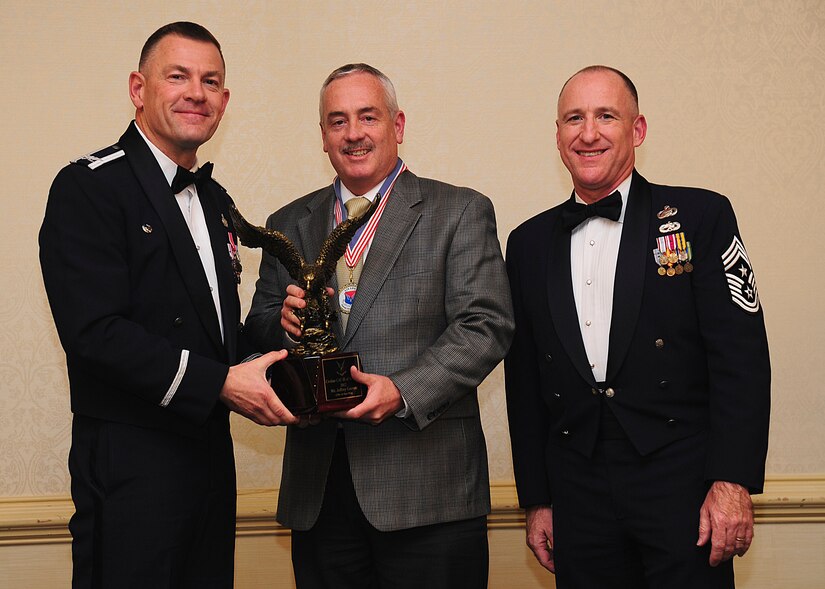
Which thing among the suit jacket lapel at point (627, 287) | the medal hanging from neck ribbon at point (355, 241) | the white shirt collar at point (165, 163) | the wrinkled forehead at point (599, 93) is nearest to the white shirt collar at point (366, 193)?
the medal hanging from neck ribbon at point (355, 241)

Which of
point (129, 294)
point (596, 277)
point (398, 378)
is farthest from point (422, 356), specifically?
point (129, 294)

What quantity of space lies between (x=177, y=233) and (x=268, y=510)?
5.19 ft

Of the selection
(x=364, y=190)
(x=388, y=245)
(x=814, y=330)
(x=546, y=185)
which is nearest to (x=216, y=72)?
(x=364, y=190)

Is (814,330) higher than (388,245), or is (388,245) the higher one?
(388,245)

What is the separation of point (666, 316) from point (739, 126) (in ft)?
5.29

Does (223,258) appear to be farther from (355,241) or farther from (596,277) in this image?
(596,277)

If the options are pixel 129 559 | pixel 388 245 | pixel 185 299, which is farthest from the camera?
pixel 388 245

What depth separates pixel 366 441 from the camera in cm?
237

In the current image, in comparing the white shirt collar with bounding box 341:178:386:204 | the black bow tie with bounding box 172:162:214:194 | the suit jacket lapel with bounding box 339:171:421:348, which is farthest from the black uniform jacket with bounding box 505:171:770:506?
the black bow tie with bounding box 172:162:214:194

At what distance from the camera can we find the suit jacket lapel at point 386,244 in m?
2.40

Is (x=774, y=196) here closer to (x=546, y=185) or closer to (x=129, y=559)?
(x=546, y=185)

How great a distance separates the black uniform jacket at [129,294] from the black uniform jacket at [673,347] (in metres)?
0.97

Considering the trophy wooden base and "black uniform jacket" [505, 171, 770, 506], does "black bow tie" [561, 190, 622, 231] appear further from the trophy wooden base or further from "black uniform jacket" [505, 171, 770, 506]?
the trophy wooden base

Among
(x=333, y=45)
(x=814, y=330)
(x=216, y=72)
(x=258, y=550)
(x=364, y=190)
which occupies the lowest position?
(x=258, y=550)
